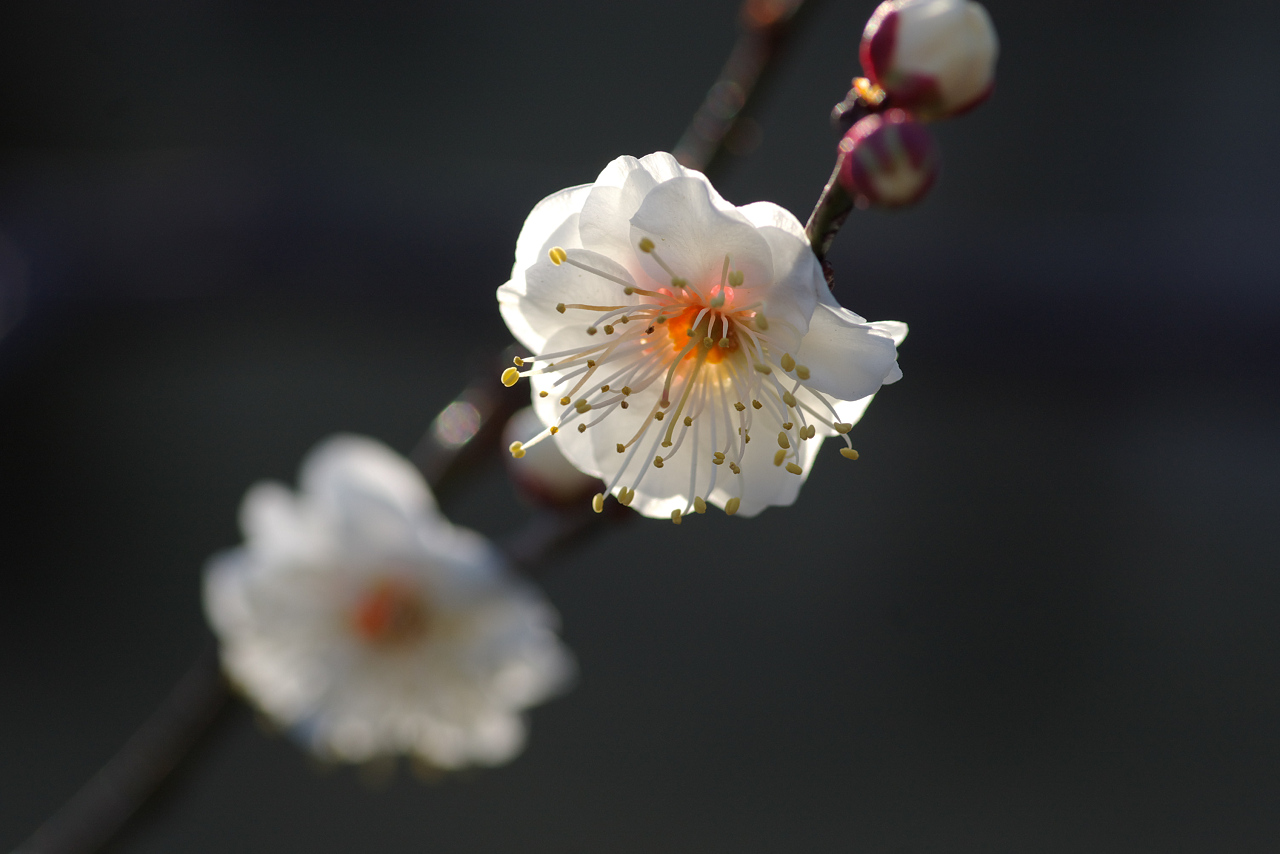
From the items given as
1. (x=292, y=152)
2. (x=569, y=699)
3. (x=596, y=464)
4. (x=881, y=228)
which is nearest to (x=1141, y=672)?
(x=881, y=228)

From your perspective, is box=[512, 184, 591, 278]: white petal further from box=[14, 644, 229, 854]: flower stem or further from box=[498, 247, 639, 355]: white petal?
box=[14, 644, 229, 854]: flower stem

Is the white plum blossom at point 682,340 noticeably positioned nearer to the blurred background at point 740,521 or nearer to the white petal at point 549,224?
the white petal at point 549,224

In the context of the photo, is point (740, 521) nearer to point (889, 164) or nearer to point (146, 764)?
point (146, 764)

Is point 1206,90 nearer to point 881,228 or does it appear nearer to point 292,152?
point 881,228

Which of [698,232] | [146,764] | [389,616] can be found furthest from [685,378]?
[146,764]

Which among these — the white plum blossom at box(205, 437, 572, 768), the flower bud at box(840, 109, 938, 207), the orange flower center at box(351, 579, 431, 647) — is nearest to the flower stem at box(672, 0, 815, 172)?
the flower bud at box(840, 109, 938, 207)

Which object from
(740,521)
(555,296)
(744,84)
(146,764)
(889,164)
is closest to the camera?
(889,164)

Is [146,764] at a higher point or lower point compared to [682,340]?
lower
